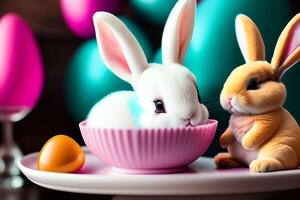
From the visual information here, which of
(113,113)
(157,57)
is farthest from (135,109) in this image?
(157,57)

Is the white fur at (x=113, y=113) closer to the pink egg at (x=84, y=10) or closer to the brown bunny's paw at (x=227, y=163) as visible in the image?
the brown bunny's paw at (x=227, y=163)

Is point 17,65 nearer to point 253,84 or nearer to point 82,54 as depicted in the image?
point 82,54

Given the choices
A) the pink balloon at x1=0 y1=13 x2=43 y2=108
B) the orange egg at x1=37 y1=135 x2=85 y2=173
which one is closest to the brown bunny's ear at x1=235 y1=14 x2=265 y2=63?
the orange egg at x1=37 y1=135 x2=85 y2=173

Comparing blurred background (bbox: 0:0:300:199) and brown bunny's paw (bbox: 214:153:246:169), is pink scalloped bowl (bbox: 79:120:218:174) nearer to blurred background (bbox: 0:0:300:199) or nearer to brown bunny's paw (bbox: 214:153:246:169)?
brown bunny's paw (bbox: 214:153:246:169)

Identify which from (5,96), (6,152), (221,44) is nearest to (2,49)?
(5,96)

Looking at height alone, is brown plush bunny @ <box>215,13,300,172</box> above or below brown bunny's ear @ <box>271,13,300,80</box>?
below

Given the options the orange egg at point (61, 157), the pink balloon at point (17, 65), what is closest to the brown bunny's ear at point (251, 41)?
the orange egg at point (61, 157)

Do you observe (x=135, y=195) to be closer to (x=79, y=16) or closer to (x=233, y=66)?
(x=233, y=66)
